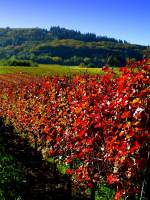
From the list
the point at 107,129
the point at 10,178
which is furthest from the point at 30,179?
the point at 107,129

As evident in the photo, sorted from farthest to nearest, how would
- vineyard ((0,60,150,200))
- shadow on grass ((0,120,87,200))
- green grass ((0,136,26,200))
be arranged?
shadow on grass ((0,120,87,200)), green grass ((0,136,26,200)), vineyard ((0,60,150,200))

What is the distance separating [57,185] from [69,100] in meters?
3.56

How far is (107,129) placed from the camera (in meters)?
10.1

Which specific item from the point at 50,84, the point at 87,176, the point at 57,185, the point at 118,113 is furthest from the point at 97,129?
the point at 50,84

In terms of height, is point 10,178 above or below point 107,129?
below

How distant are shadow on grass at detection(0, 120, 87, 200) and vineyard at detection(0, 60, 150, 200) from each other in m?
0.74

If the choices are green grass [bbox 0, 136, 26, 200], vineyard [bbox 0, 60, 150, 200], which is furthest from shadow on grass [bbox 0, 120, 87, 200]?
vineyard [bbox 0, 60, 150, 200]

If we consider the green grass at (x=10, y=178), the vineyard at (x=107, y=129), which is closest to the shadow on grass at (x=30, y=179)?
the green grass at (x=10, y=178)

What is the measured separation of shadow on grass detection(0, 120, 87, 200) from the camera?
45.3ft

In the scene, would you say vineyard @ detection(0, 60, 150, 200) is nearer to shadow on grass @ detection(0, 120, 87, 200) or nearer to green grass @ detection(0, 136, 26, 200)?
shadow on grass @ detection(0, 120, 87, 200)

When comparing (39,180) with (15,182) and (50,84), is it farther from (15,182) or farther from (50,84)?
(50,84)

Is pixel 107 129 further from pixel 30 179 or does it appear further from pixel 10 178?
pixel 30 179

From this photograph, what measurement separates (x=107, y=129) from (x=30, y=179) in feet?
23.1

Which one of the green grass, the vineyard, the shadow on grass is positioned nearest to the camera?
the vineyard
